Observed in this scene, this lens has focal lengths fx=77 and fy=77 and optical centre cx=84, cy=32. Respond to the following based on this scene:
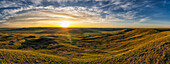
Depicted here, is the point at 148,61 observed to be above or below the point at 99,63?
above

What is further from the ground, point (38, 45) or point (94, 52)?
point (38, 45)

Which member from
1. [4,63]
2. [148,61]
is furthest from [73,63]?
[148,61]

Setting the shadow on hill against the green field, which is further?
the shadow on hill

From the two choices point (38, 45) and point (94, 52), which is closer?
point (94, 52)

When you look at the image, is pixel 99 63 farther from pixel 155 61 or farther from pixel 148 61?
pixel 155 61

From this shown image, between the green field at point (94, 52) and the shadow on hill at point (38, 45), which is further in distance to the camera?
the shadow on hill at point (38, 45)

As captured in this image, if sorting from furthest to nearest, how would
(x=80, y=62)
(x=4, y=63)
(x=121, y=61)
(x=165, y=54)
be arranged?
(x=80, y=62) < (x=121, y=61) < (x=165, y=54) < (x=4, y=63)

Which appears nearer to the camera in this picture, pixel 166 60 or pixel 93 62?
pixel 166 60

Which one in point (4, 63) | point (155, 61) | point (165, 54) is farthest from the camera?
point (165, 54)

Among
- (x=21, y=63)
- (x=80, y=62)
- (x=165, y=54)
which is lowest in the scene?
(x=80, y=62)

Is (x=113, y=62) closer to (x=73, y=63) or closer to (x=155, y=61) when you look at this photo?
(x=155, y=61)
